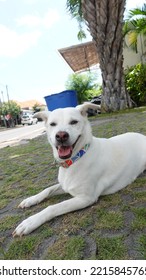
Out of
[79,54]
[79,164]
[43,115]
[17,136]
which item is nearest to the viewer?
[79,164]

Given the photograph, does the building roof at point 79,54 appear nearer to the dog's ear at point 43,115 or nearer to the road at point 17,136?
the road at point 17,136

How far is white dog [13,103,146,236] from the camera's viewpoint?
2.63 metres

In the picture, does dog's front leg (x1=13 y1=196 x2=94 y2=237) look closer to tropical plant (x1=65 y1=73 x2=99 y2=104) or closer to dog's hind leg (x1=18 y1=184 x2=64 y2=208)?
dog's hind leg (x1=18 y1=184 x2=64 y2=208)

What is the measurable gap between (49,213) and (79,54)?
67.6 feet

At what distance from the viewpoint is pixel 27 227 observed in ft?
8.07

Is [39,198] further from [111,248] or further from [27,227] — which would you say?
[111,248]

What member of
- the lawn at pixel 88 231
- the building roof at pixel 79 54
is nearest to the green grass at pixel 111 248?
the lawn at pixel 88 231

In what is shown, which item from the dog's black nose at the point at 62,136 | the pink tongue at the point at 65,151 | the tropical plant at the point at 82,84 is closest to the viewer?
the dog's black nose at the point at 62,136

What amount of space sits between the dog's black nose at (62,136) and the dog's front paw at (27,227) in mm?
784

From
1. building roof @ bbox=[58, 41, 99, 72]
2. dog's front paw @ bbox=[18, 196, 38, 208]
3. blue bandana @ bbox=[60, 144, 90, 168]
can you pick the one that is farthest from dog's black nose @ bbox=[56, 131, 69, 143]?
building roof @ bbox=[58, 41, 99, 72]

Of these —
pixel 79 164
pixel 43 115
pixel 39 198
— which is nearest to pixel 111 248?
pixel 79 164

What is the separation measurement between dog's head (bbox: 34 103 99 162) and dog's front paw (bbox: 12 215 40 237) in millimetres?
684

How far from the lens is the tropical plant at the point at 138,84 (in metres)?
15.5
